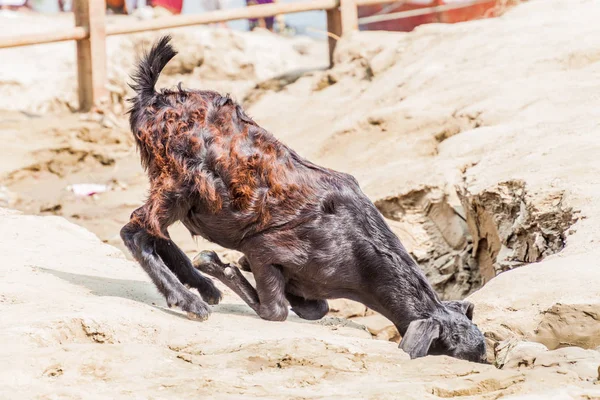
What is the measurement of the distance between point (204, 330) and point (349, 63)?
7.72 metres

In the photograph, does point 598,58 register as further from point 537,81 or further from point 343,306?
point 343,306

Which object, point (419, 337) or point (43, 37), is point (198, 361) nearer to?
point (419, 337)

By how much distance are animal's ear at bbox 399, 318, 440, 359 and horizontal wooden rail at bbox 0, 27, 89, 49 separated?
24.5 ft

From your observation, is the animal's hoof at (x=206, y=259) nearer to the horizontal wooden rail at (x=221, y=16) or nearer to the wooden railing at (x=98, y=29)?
the wooden railing at (x=98, y=29)

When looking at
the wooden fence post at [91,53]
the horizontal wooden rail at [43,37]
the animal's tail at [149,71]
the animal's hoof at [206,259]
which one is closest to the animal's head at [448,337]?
the animal's hoof at [206,259]

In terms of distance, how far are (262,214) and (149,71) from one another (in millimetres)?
1060

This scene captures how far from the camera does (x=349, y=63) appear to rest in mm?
12273

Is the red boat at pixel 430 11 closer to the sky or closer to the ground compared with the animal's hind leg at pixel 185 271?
closer to the sky

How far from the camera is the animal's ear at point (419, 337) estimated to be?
4989mm

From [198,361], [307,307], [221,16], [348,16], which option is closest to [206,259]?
[307,307]

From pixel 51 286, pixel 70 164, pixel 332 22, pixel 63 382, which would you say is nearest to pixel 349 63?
pixel 332 22

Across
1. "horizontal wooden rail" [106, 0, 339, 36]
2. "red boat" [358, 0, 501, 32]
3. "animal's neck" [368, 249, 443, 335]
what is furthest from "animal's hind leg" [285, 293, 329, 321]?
"red boat" [358, 0, 501, 32]

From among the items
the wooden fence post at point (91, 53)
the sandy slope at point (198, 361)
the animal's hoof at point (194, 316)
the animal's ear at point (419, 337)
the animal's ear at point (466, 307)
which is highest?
the wooden fence post at point (91, 53)

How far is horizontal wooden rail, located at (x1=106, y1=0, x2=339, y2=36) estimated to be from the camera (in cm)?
1205
